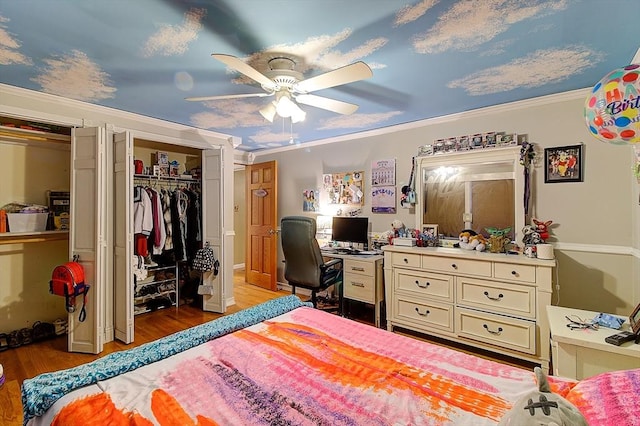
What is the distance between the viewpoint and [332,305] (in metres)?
3.98

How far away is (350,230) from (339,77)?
7.67 feet

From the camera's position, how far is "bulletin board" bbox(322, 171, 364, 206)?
396 centimetres

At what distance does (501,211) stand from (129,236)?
372cm

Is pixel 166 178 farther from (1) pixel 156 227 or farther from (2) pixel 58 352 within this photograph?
(2) pixel 58 352

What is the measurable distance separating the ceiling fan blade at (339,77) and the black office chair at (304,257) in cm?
148

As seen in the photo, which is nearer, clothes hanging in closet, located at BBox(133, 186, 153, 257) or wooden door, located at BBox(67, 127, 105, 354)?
wooden door, located at BBox(67, 127, 105, 354)

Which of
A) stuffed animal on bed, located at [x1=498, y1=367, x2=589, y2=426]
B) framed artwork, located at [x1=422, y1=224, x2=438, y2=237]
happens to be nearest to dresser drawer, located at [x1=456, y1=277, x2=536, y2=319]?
framed artwork, located at [x1=422, y1=224, x2=438, y2=237]

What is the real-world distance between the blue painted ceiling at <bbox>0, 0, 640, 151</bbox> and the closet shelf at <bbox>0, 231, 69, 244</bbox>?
1317mm

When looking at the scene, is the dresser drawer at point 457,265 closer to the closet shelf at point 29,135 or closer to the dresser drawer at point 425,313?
the dresser drawer at point 425,313

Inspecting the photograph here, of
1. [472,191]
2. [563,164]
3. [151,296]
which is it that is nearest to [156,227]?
[151,296]

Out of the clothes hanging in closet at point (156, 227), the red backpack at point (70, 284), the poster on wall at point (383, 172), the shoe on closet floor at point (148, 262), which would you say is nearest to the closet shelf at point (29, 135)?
the clothes hanging in closet at point (156, 227)

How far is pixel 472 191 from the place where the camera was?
10.4ft

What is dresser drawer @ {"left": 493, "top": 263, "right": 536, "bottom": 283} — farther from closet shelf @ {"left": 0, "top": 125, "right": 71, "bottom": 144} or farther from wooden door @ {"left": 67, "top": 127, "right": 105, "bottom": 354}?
closet shelf @ {"left": 0, "top": 125, "right": 71, "bottom": 144}

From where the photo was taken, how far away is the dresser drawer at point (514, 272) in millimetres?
2385
